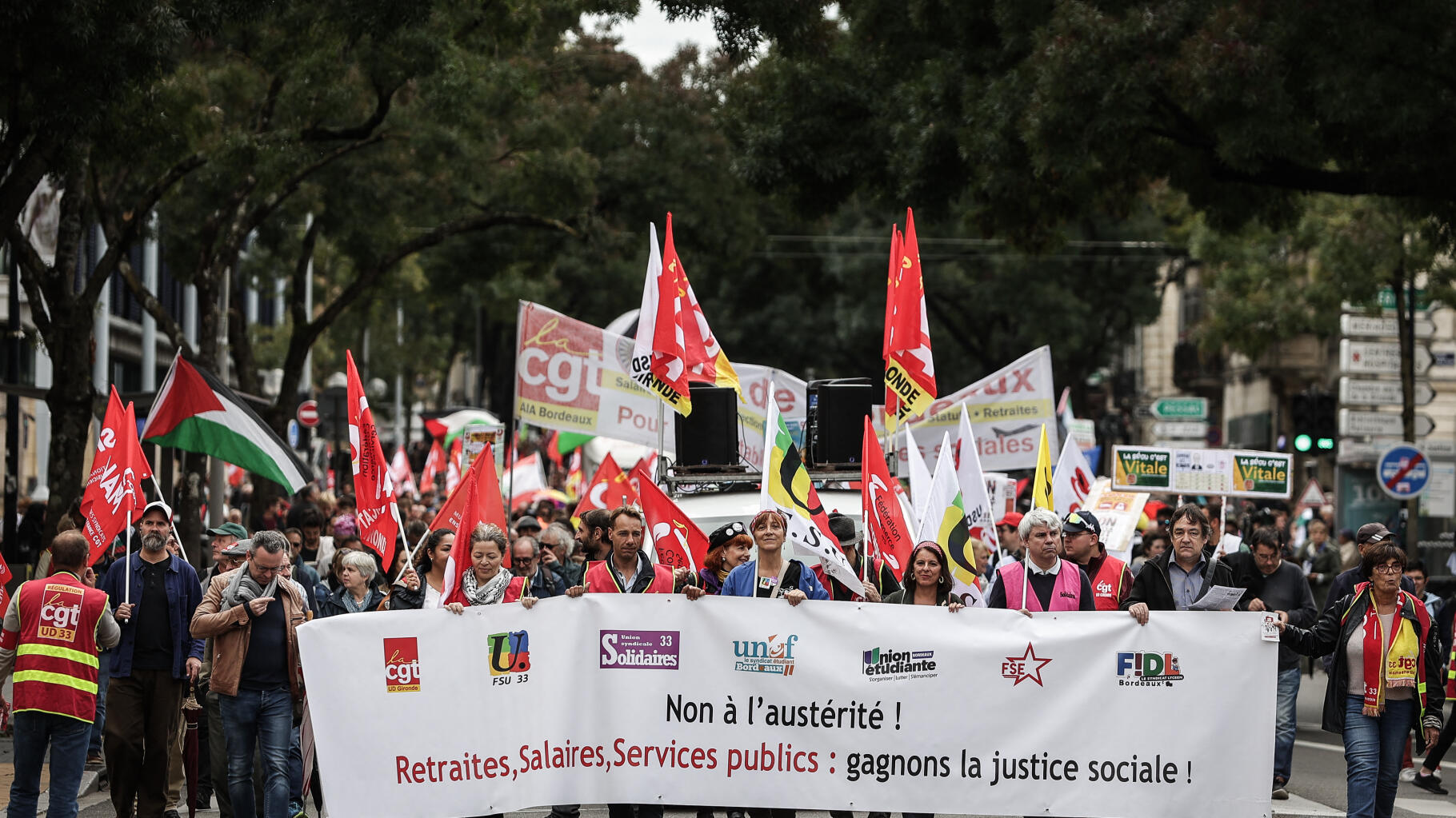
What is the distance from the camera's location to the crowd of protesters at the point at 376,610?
351 inches

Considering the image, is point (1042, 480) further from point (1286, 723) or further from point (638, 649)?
point (638, 649)

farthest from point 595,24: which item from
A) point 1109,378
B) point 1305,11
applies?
point 1109,378

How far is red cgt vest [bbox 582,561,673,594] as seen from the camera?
9.20m

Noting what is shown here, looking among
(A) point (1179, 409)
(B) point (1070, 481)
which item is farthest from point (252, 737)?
(A) point (1179, 409)

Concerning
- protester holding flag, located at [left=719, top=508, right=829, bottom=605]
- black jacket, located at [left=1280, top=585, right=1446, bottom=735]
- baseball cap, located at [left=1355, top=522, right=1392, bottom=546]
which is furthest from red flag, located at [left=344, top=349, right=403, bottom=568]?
baseball cap, located at [left=1355, top=522, right=1392, bottom=546]

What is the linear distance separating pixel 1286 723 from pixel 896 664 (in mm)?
4284

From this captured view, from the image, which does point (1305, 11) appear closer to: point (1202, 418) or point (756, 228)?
point (756, 228)

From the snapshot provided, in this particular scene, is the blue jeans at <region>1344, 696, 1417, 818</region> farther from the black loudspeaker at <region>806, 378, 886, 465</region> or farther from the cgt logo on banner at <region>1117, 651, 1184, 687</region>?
the black loudspeaker at <region>806, 378, 886, 465</region>

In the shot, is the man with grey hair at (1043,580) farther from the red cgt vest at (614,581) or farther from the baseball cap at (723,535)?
the red cgt vest at (614,581)

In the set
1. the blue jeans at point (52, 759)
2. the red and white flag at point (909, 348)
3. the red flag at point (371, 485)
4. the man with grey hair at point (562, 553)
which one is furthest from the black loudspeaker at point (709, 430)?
the blue jeans at point (52, 759)

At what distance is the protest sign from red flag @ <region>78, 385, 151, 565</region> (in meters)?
10.2

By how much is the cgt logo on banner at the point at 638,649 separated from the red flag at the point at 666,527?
117 centimetres

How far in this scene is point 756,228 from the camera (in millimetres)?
26031

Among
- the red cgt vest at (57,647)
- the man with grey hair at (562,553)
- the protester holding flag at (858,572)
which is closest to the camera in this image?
the red cgt vest at (57,647)
